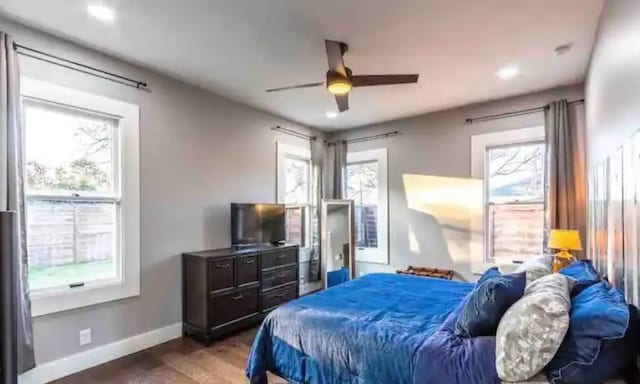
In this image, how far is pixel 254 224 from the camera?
14.8 feet

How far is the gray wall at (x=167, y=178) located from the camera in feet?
9.89

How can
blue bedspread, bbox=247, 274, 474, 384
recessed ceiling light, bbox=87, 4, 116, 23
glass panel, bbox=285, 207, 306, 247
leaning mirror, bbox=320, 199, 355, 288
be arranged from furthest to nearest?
leaning mirror, bbox=320, 199, 355, 288 < glass panel, bbox=285, 207, 306, 247 < recessed ceiling light, bbox=87, 4, 116, 23 < blue bedspread, bbox=247, 274, 474, 384

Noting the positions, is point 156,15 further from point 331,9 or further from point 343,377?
point 343,377

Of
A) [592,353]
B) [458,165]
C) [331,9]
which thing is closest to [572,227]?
[458,165]

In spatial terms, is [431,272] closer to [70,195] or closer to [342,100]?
[342,100]

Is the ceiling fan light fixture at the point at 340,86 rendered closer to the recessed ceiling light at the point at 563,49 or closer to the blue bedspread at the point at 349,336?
the blue bedspread at the point at 349,336

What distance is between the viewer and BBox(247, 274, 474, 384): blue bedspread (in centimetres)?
199

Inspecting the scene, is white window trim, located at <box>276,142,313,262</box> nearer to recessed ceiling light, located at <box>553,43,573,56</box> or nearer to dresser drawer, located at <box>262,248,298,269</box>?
dresser drawer, located at <box>262,248,298,269</box>

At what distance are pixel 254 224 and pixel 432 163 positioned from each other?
8.78 feet

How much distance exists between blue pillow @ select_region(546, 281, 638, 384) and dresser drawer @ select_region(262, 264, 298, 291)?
3270 mm

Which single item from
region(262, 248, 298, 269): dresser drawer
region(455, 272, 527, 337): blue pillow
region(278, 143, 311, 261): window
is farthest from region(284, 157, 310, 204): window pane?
region(455, 272, 527, 337): blue pillow

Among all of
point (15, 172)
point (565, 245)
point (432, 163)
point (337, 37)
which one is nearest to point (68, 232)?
point (15, 172)


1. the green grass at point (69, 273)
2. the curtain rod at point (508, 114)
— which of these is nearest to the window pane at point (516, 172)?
the curtain rod at point (508, 114)

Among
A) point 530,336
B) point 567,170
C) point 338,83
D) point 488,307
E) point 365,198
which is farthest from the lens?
point 365,198
